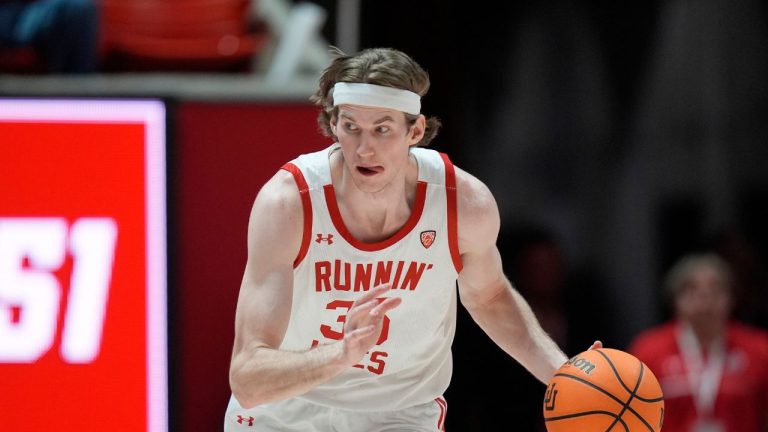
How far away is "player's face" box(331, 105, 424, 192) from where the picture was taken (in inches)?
154

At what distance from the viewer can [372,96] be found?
396 centimetres

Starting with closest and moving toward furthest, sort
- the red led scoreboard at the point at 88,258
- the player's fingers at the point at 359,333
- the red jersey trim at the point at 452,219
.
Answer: the player's fingers at the point at 359,333 < the red jersey trim at the point at 452,219 < the red led scoreboard at the point at 88,258

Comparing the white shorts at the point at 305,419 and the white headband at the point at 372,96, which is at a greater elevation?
the white headband at the point at 372,96

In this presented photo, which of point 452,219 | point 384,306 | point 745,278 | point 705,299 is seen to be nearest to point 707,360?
point 705,299

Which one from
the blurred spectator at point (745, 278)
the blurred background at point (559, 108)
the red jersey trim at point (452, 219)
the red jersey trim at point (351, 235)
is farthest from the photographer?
the blurred spectator at point (745, 278)

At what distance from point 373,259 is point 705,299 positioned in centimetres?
299

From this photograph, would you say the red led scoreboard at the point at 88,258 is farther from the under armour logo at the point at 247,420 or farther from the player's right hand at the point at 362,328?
the player's right hand at the point at 362,328

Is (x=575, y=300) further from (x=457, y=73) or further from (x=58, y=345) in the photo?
(x=58, y=345)

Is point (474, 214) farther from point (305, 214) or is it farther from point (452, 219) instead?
point (305, 214)

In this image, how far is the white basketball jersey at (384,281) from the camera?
13.2ft

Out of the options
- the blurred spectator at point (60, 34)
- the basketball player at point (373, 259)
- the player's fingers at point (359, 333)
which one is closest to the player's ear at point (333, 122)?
the basketball player at point (373, 259)

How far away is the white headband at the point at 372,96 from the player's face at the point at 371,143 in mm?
18

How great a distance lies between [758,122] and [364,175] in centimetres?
457

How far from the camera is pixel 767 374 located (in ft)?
21.2
